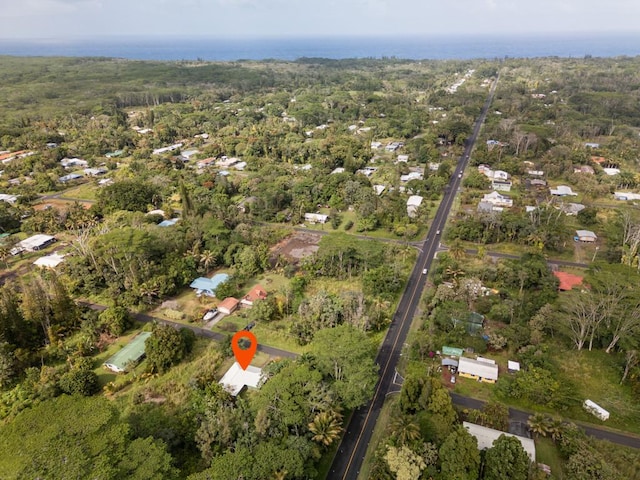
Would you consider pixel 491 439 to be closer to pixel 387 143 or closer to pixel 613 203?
pixel 613 203

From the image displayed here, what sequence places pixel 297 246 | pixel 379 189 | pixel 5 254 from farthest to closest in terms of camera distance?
pixel 379 189 → pixel 297 246 → pixel 5 254

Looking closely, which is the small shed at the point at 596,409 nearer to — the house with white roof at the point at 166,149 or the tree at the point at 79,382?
the tree at the point at 79,382

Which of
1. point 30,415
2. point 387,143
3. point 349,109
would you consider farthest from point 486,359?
point 349,109

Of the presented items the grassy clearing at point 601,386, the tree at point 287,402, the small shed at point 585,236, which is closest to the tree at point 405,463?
the tree at point 287,402

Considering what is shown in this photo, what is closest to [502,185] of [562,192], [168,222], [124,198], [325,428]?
[562,192]

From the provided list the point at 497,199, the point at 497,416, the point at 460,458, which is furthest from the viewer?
the point at 497,199

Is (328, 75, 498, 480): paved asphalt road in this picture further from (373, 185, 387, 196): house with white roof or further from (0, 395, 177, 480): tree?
(373, 185, 387, 196): house with white roof

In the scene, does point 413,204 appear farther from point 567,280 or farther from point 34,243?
point 34,243
